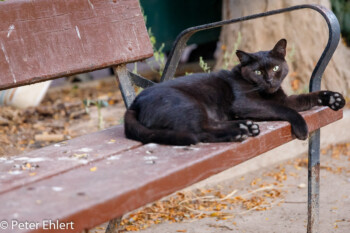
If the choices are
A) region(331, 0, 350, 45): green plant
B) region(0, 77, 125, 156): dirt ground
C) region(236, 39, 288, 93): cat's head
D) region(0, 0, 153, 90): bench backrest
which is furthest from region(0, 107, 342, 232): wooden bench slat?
region(331, 0, 350, 45): green plant

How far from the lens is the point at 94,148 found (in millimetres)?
1888

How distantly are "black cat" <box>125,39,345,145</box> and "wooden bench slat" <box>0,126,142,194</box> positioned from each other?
0.12 metres

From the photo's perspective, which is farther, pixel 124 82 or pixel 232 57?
pixel 232 57

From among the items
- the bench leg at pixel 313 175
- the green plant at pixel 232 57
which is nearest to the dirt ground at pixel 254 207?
the bench leg at pixel 313 175

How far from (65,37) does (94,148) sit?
801mm

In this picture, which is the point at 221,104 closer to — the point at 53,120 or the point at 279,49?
the point at 279,49

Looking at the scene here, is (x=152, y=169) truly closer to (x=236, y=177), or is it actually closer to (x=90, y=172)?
(x=90, y=172)

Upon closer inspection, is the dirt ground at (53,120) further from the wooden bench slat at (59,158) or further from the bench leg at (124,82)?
the wooden bench slat at (59,158)

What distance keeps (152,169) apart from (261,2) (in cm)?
326

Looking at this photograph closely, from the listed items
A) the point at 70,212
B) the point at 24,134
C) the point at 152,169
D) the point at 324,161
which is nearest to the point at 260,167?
the point at 324,161

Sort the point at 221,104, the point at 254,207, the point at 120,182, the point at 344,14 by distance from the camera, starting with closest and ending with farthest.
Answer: the point at 120,182, the point at 221,104, the point at 254,207, the point at 344,14

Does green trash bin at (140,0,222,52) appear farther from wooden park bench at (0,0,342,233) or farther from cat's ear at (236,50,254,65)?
cat's ear at (236,50,254,65)

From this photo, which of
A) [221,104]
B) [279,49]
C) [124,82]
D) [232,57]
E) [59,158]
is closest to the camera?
[59,158]

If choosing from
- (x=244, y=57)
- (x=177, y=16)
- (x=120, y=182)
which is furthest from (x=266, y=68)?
(x=177, y=16)
